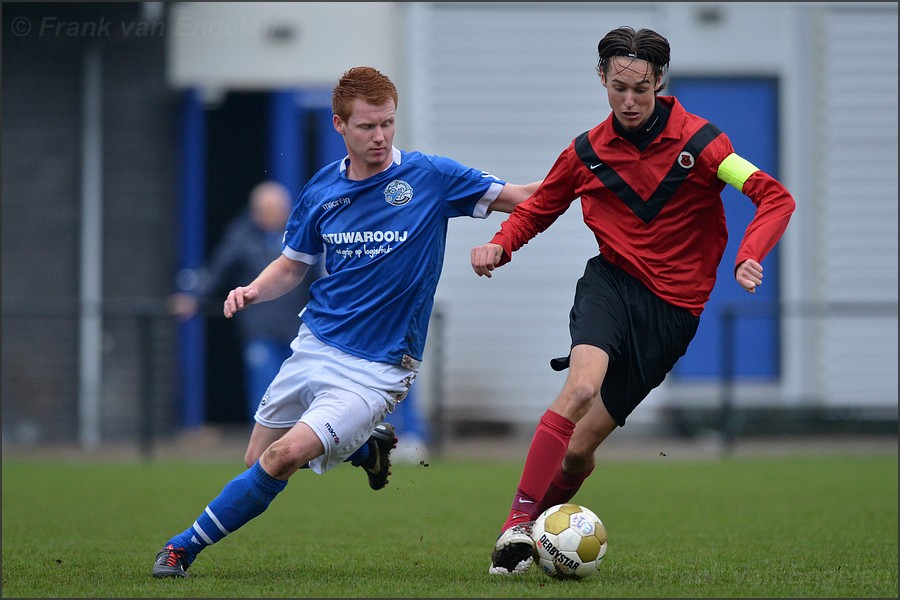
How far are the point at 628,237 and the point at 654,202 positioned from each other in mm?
196

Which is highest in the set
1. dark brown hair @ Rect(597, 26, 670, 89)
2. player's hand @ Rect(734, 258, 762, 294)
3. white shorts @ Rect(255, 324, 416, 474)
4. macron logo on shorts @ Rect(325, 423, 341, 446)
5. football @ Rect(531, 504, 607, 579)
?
dark brown hair @ Rect(597, 26, 670, 89)

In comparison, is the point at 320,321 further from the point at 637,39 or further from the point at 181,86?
the point at 181,86

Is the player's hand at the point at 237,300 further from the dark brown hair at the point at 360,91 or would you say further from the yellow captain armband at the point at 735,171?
the yellow captain armband at the point at 735,171

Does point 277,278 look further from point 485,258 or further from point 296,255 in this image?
point 485,258

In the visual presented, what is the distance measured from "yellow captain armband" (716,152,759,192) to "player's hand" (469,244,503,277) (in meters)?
1.00

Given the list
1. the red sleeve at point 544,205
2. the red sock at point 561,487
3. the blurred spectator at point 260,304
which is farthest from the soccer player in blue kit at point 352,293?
the blurred spectator at point 260,304

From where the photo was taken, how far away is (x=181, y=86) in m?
14.3

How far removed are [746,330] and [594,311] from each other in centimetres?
807

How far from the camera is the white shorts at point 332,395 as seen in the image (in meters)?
5.59

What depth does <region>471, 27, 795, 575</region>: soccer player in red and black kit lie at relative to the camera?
220 inches

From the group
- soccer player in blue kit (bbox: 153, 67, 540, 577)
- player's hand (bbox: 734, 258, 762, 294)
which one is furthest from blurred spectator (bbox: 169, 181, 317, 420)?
player's hand (bbox: 734, 258, 762, 294)

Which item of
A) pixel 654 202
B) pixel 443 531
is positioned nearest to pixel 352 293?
pixel 654 202

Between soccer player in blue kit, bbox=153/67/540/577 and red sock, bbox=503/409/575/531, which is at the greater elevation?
soccer player in blue kit, bbox=153/67/540/577

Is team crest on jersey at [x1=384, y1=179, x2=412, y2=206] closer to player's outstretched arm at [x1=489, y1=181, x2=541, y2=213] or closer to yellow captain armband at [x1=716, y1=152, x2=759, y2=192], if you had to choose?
player's outstretched arm at [x1=489, y1=181, x2=541, y2=213]
